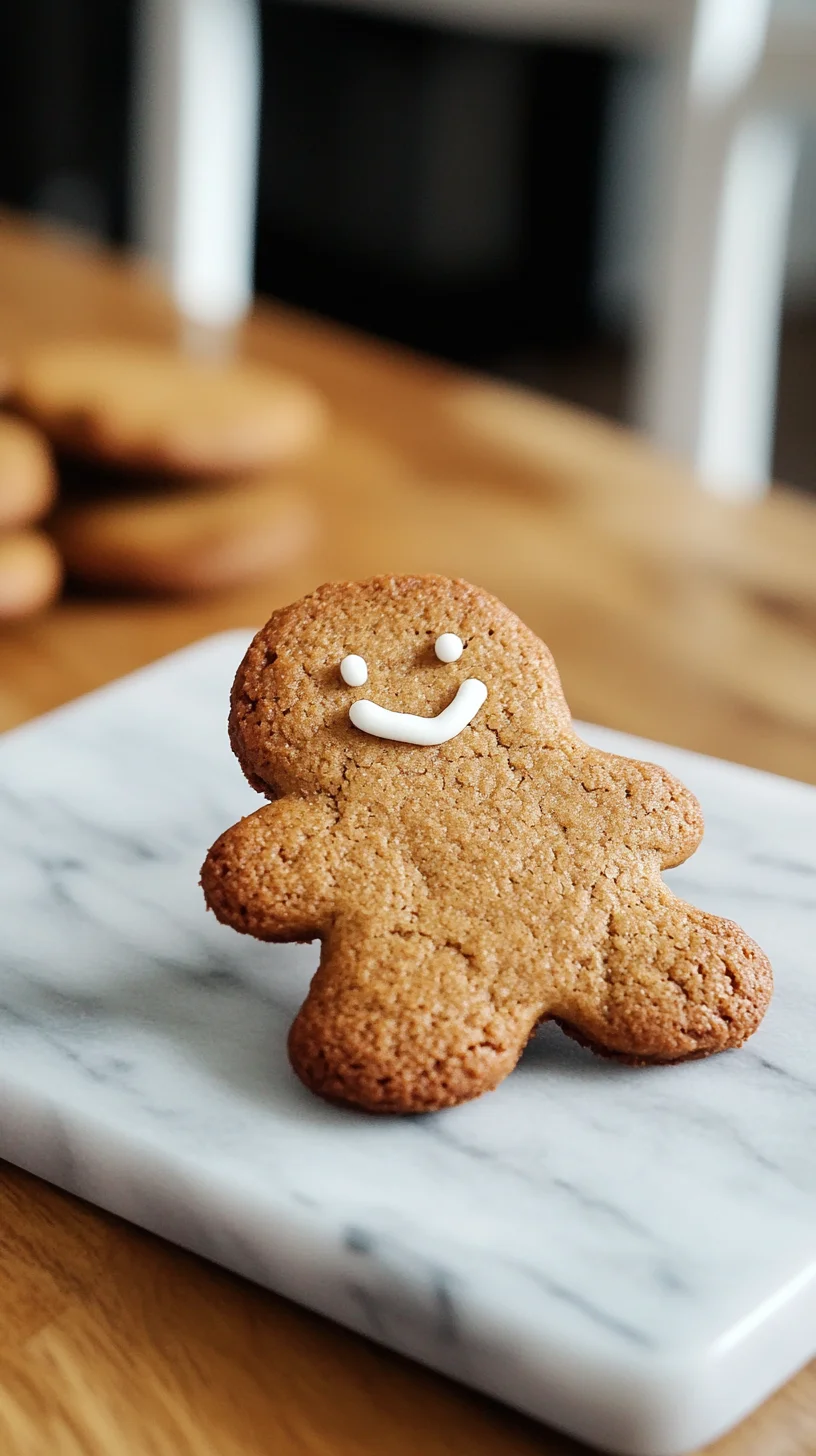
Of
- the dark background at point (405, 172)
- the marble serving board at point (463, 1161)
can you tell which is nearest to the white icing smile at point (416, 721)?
the marble serving board at point (463, 1161)

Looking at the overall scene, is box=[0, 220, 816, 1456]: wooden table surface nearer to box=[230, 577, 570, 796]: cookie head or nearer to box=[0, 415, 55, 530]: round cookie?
box=[0, 415, 55, 530]: round cookie

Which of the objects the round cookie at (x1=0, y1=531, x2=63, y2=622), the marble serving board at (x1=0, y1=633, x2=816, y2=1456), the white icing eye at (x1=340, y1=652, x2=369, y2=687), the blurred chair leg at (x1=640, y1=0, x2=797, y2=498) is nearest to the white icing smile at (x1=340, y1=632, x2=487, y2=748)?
the white icing eye at (x1=340, y1=652, x2=369, y2=687)

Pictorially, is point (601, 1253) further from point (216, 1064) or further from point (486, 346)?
point (486, 346)

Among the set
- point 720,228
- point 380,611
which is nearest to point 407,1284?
point 380,611

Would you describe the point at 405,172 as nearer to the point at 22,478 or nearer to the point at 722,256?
the point at 722,256

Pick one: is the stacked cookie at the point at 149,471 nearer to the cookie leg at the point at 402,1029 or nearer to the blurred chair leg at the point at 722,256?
the cookie leg at the point at 402,1029

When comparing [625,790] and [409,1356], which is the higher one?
[625,790]
